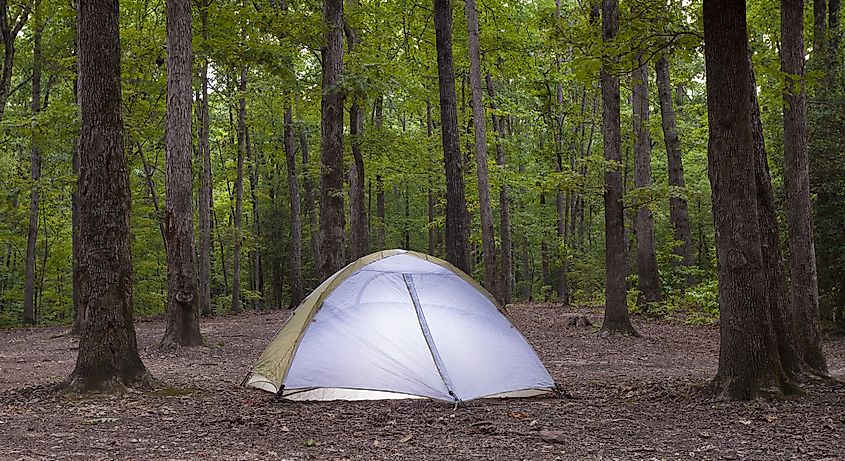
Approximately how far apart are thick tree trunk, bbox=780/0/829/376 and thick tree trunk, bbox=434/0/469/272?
18.9 feet

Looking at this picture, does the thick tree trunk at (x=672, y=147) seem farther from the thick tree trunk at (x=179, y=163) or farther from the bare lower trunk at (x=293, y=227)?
the thick tree trunk at (x=179, y=163)

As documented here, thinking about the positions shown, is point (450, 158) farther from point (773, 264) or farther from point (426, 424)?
point (426, 424)

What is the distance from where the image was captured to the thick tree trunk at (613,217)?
41.9 feet

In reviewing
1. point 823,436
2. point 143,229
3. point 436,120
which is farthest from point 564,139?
point 823,436

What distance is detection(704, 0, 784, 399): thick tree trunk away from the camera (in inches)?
245

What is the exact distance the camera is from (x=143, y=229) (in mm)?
23766

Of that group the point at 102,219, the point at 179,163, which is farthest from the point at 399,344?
the point at 179,163

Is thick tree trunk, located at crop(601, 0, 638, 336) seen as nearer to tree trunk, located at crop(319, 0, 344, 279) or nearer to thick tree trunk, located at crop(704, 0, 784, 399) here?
tree trunk, located at crop(319, 0, 344, 279)

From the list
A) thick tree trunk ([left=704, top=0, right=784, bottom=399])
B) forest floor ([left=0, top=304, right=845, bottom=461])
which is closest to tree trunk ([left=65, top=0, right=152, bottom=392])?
forest floor ([left=0, top=304, right=845, bottom=461])

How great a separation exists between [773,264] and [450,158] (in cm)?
687

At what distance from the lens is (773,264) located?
7020mm

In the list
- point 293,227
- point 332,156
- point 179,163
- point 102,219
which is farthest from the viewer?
point 293,227

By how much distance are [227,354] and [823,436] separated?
870 cm

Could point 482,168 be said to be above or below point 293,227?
above
